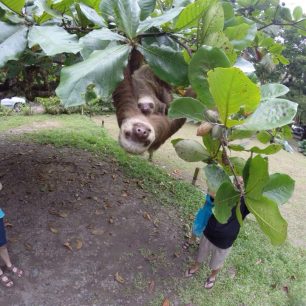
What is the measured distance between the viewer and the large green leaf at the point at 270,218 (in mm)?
871

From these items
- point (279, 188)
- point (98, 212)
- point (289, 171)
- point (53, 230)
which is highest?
point (279, 188)

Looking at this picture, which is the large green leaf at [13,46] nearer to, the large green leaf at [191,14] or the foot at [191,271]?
the large green leaf at [191,14]

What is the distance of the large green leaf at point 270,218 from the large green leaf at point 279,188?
0.34ft

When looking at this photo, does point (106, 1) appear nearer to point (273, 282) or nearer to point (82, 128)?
point (273, 282)

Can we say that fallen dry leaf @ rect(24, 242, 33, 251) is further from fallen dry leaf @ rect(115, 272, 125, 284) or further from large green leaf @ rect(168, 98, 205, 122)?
large green leaf @ rect(168, 98, 205, 122)

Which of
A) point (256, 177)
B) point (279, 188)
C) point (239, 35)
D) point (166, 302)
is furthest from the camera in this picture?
point (166, 302)

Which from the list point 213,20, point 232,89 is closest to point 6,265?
point 213,20

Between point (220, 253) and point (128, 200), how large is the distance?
5.06 ft

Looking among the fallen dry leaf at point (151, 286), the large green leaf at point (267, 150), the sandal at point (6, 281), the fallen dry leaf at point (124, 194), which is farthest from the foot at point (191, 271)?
the large green leaf at point (267, 150)

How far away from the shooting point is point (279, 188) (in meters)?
0.99

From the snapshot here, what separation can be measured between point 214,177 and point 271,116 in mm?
271

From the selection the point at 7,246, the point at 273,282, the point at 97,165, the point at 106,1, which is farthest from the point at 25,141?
the point at 106,1

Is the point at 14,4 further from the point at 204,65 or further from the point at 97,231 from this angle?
the point at 97,231

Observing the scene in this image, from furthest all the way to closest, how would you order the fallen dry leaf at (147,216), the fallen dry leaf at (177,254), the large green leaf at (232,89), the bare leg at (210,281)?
the fallen dry leaf at (147,216), the fallen dry leaf at (177,254), the bare leg at (210,281), the large green leaf at (232,89)
